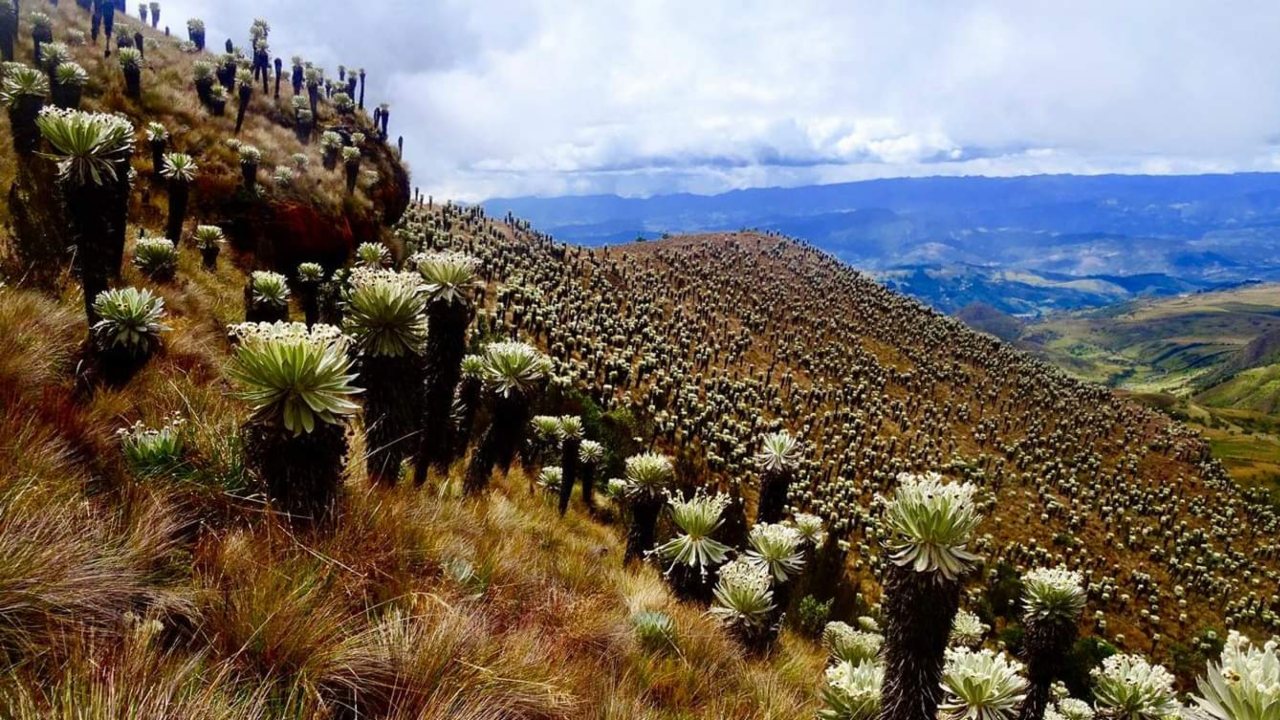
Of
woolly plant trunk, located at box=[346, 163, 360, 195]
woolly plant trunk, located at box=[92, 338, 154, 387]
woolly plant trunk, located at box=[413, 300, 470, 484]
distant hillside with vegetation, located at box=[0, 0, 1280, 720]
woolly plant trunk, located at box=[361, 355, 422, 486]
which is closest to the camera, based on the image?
distant hillside with vegetation, located at box=[0, 0, 1280, 720]

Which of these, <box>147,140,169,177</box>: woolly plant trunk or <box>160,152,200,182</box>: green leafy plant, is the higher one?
<box>147,140,169,177</box>: woolly plant trunk

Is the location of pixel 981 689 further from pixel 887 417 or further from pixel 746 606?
pixel 887 417

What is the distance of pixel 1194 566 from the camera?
141 ft

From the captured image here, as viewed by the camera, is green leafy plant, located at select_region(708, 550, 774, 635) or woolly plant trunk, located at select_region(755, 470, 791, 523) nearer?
green leafy plant, located at select_region(708, 550, 774, 635)

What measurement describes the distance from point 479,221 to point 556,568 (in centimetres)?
6714

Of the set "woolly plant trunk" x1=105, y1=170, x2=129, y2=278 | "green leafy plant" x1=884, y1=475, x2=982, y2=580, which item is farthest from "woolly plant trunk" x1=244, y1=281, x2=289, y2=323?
"green leafy plant" x1=884, y1=475, x2=982, y2=580

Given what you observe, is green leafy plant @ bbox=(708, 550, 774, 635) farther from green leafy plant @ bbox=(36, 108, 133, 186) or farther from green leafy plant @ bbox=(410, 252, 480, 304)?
green leafy plant @ bbox=(36, 108, 133, 186)

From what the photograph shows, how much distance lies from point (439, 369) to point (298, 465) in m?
3.65

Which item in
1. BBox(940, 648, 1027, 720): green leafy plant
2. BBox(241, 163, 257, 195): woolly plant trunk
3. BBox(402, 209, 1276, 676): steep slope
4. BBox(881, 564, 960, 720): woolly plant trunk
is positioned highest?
BBox(241, 163, 257, 195): woolly plant trunk

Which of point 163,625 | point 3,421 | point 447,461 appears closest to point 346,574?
point 163,625

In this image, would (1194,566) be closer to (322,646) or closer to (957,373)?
(957,373)

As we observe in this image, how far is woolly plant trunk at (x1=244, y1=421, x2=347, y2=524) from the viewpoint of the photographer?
4203 millimetres

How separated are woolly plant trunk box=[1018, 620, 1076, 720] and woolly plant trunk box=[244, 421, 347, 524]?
6731 millimetres

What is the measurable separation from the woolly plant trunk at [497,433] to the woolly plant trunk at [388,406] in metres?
3.04
